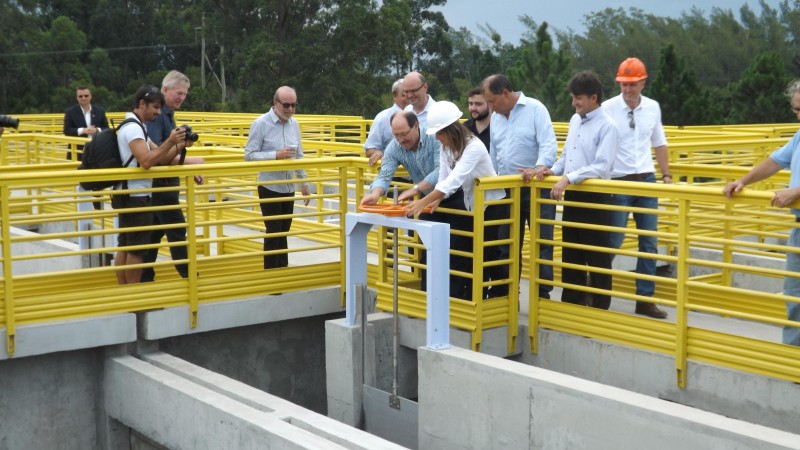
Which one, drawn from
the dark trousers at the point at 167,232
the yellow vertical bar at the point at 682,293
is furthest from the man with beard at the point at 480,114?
the dark trousers at the point at 167,232

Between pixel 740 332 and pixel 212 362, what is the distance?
176 inches

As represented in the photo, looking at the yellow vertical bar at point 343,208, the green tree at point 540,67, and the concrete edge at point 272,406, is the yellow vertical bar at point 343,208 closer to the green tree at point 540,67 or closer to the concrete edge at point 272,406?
the concrete edge at point 272,406

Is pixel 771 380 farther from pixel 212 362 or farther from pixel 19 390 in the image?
pixel 19 390

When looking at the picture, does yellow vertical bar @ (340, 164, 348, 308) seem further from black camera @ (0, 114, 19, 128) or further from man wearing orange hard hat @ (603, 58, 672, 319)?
black camera @ (0, 114, 19, 128)

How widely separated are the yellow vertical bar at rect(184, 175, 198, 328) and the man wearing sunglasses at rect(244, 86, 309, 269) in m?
1.13

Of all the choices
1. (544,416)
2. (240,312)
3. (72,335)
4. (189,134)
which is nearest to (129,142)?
(189,134)

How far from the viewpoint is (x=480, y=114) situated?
31.0 ft

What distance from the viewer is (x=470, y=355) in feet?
26.0

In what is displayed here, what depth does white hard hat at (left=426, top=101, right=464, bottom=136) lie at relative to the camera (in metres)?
8.19

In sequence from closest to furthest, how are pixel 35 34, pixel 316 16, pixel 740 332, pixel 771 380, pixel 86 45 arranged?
1. pixel 771 380
2. pixel 740 332
3. pixel 316 16
4. pixel 35 34
5. pixel 86 45

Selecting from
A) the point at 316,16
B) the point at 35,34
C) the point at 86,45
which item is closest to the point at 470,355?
the point at 316,16

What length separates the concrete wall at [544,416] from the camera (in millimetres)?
6344

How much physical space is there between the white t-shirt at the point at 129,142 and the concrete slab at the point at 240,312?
3.39ft

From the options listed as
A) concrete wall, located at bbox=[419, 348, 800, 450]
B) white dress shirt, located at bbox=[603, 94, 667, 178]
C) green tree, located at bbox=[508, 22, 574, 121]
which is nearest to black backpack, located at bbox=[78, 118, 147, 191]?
concrete wall, located at bbox=[419, 348, 800, 450]
